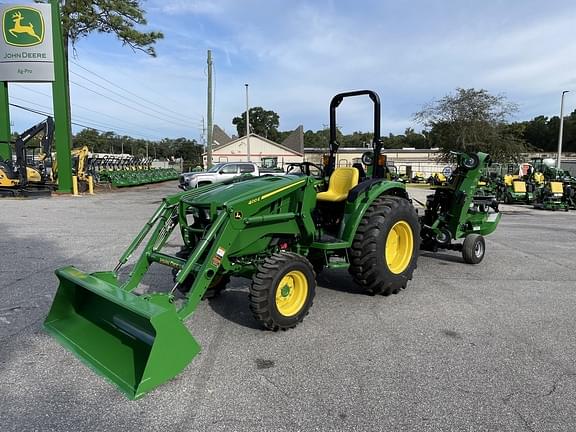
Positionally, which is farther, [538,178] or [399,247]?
[538,178]

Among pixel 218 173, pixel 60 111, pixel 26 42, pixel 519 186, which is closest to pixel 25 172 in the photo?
pixel 60 111

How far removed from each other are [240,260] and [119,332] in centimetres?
126

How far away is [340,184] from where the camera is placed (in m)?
5.34

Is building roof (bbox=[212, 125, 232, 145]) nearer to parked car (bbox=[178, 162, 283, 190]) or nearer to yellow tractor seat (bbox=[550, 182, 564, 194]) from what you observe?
parked car (bbox=[178, 162, 283, 190])

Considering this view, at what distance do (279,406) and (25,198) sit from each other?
18.4 meters

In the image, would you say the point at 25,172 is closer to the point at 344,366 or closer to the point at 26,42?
the point at 26,42

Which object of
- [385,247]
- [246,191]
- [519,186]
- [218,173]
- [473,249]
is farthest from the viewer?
[218,173]

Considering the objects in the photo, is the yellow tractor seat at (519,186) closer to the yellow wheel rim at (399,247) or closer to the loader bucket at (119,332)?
the yellow wheel rim at (399,247)

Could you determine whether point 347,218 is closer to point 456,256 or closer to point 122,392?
point 122,392

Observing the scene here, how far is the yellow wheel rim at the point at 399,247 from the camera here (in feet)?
17.3

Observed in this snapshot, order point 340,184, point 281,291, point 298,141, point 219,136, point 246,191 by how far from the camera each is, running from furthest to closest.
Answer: point 219,136
point 298,141
point 340,184
point 246,191
point 281,291

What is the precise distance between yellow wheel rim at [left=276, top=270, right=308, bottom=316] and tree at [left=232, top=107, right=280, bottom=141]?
10096cm

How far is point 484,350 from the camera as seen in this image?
12.2 feet

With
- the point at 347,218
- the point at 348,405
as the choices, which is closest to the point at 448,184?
the point at 347,218
